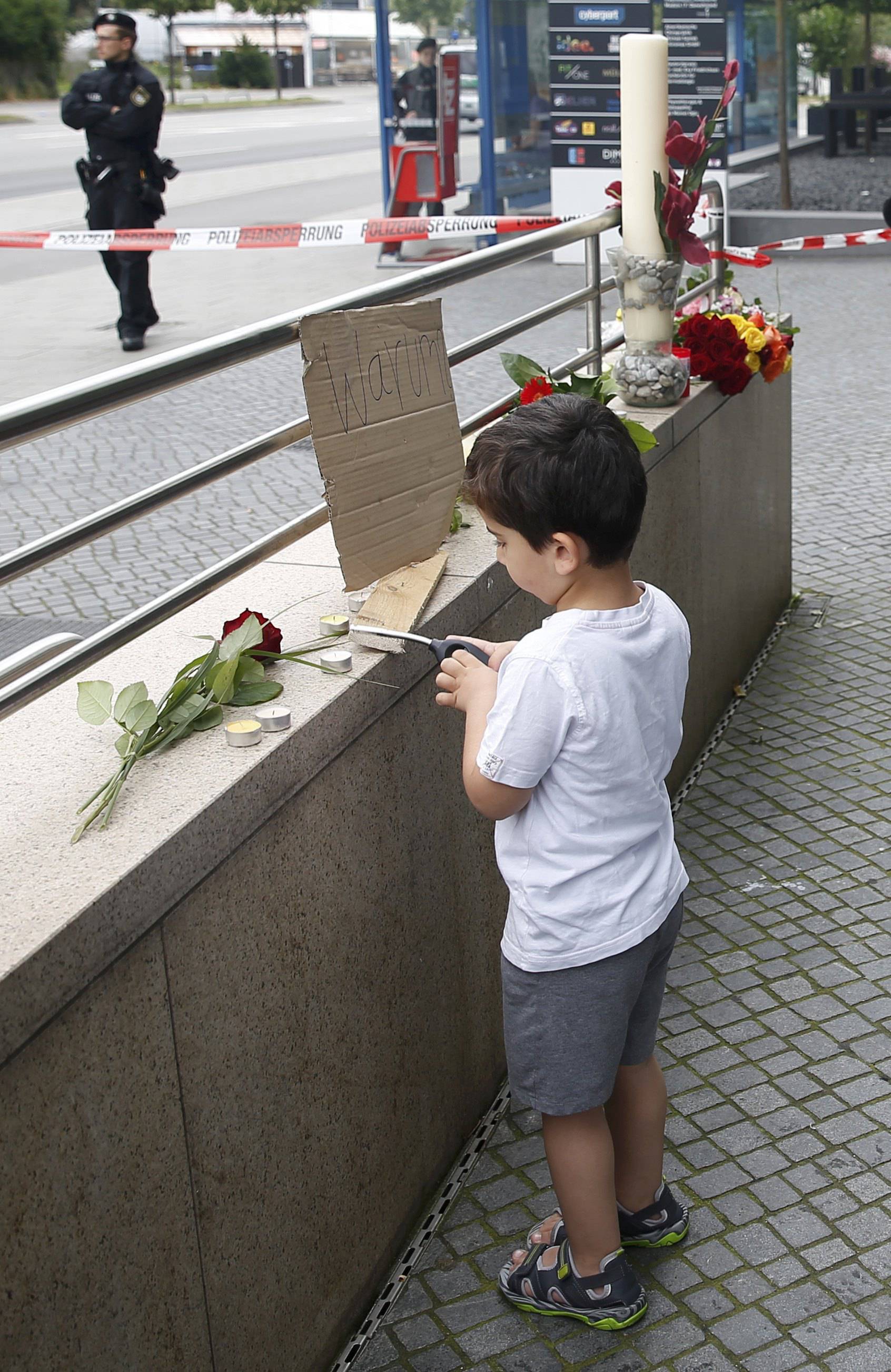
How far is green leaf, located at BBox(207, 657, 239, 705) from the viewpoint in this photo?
7.50ft

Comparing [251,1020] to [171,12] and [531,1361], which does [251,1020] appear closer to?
[531,1361]

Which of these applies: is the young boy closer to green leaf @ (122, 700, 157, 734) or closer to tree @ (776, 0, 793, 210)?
green leaf @ (122, 700, 157, 734)

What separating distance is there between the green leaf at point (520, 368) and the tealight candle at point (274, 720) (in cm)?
150

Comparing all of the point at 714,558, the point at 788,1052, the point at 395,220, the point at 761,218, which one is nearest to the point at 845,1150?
the point at 788,1052

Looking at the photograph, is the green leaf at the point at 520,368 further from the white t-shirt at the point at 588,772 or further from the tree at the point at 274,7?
the tree at the point at 274,7

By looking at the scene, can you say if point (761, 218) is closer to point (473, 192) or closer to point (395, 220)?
point (473, 192)

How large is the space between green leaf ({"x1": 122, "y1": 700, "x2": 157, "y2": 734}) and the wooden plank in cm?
47

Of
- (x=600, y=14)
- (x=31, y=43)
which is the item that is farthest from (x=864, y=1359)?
(x=31, y=43)

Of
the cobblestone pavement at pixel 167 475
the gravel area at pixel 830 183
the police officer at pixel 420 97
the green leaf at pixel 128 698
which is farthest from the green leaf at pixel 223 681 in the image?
the gravel area at pixel 830 183

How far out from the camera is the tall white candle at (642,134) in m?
4.07

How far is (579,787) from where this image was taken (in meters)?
2.19

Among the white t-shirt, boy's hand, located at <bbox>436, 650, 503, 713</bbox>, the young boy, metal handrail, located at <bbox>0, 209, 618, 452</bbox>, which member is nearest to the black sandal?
the young boy

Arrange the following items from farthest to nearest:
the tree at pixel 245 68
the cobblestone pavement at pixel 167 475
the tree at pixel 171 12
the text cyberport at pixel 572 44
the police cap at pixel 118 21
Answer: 1. the tree at pixel 245 68
2. the tree at pixel 171 12
3. the text cyberport at pixel 572 44
4. the police cap at pixel 118 21
5. the cobblestone pavement at pixel 167 475

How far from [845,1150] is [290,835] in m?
1.43
